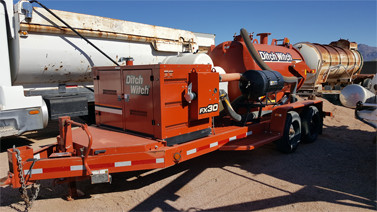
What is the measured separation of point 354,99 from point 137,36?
554 centimetres

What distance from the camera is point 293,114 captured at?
6262 millimetres

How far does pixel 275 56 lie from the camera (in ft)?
23.1

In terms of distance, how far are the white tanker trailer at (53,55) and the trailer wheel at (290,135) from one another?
11.8 ft

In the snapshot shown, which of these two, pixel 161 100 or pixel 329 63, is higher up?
pixel 329 63

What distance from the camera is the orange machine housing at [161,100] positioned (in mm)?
4098

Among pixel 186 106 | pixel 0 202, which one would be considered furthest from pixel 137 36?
pixel 0 202

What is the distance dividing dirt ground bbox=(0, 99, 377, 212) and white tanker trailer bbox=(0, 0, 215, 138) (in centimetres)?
125

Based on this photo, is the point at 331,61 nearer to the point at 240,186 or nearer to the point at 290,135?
the point at 290,135

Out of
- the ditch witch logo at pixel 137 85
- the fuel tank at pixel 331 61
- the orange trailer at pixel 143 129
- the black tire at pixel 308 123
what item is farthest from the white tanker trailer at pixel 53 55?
the fuel tank at pixel 331 61

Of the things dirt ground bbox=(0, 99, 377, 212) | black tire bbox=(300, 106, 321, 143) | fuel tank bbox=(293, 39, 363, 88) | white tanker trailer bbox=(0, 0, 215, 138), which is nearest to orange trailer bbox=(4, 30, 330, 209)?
dirt ground bbox=(0, 99, 377, 212)

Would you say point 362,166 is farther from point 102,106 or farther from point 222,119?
point 102,106

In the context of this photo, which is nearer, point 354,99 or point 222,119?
point 222,119

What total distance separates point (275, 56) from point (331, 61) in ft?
26.8

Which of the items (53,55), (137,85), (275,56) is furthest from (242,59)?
(53,55)
